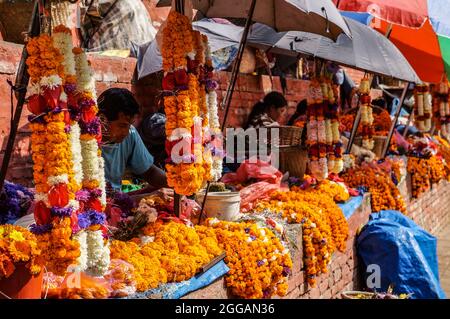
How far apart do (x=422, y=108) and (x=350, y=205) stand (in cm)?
550

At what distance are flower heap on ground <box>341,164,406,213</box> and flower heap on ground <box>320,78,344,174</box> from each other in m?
0.91

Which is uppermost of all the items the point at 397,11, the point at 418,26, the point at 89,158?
the point at 397,11

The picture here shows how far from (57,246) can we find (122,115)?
1.57 meters

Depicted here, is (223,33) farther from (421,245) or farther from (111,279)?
(111,279)

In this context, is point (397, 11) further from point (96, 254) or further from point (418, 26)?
point (96, 254)

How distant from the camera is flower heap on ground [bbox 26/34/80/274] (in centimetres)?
276

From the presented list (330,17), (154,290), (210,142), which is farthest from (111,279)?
(330,17)

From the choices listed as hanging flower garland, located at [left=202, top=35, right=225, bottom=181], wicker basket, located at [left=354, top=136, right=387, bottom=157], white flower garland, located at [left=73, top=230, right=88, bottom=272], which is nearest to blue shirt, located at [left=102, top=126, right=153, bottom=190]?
hanging flower garland, located at [left=202, top=35, right=225, bottom=181]

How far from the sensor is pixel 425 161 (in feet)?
33.9

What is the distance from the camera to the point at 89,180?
302 cm

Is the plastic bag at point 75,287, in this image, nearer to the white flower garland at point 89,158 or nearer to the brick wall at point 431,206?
the white flower garland at point 89,158

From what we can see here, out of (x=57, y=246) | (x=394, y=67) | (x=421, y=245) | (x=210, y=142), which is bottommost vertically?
(x=421, y=245)

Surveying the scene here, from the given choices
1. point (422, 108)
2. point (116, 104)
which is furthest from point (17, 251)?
point (422, 108)

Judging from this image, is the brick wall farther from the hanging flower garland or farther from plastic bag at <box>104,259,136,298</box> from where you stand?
plastic bag at <box>104,259,136,298</box>
